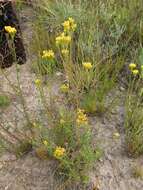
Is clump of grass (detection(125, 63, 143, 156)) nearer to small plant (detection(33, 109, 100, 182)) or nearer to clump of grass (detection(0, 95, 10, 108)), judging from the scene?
small plant (detection(33, 109, 100, 182))

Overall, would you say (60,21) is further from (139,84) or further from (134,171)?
(134,171)

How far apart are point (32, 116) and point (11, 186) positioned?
54 centimetres

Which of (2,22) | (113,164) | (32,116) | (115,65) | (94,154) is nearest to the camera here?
(94,154)

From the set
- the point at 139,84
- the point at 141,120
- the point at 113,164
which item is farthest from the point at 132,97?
the point at 113,164

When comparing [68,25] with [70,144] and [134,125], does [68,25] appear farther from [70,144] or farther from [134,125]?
[134,125]

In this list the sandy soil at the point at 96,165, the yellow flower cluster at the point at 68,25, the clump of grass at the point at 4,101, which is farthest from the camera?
the clump of grass at the point at 4,101

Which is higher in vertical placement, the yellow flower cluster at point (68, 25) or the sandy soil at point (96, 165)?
the yellow flower cluster at point (68, 25)

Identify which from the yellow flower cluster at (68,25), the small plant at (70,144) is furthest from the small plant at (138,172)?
the yellow flower cluster at (68,25)

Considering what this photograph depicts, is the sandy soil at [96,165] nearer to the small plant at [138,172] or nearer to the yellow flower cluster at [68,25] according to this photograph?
the small plant at [138,172]

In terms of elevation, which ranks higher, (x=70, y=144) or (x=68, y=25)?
(x=68, y=25)

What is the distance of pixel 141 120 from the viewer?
272 cm

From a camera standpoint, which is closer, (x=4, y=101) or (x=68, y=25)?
(x=68, y=25)

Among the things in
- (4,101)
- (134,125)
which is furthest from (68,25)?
(4,101)

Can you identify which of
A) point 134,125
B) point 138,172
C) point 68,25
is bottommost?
point 138,172
